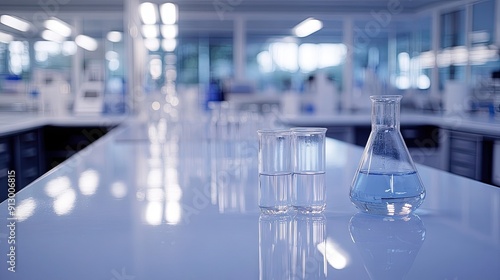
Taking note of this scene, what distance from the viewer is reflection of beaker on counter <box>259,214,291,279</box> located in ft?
2.32

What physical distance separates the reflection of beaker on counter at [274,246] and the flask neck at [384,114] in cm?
26

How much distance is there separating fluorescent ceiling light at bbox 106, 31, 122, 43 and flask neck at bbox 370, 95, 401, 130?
34.9 feet

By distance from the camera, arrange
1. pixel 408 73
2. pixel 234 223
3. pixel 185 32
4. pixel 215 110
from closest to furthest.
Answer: pixel 234 223 → pixel 215 110 → pixel 408 73 → pixel 185 32

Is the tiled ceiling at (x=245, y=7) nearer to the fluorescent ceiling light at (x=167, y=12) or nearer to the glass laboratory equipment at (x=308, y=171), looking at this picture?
the fluorescent ceiling light at (x=167, y=12)

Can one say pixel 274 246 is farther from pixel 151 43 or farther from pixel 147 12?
pixel 151 43

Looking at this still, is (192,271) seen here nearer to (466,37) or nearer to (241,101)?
(241,101)

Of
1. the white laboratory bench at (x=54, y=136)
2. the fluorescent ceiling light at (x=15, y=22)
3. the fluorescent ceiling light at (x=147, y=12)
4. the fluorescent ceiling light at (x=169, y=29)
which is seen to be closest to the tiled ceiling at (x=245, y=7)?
the fluorescent ceiling light at (x=169, y=29)

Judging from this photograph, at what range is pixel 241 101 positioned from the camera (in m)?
5.06

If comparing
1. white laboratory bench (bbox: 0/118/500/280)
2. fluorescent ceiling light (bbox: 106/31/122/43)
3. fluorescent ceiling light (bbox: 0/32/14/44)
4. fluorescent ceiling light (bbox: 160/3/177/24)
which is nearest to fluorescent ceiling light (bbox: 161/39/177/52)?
fluorescent ceiling light (bbox: 106/31/122/43)

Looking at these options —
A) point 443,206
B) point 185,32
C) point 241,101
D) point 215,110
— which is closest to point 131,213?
point 443,206

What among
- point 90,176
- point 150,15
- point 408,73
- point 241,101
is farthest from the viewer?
point 408,73

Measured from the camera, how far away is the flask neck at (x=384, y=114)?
1052mm

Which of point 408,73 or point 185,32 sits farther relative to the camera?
point 185,32

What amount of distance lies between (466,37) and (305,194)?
521 centimetres
